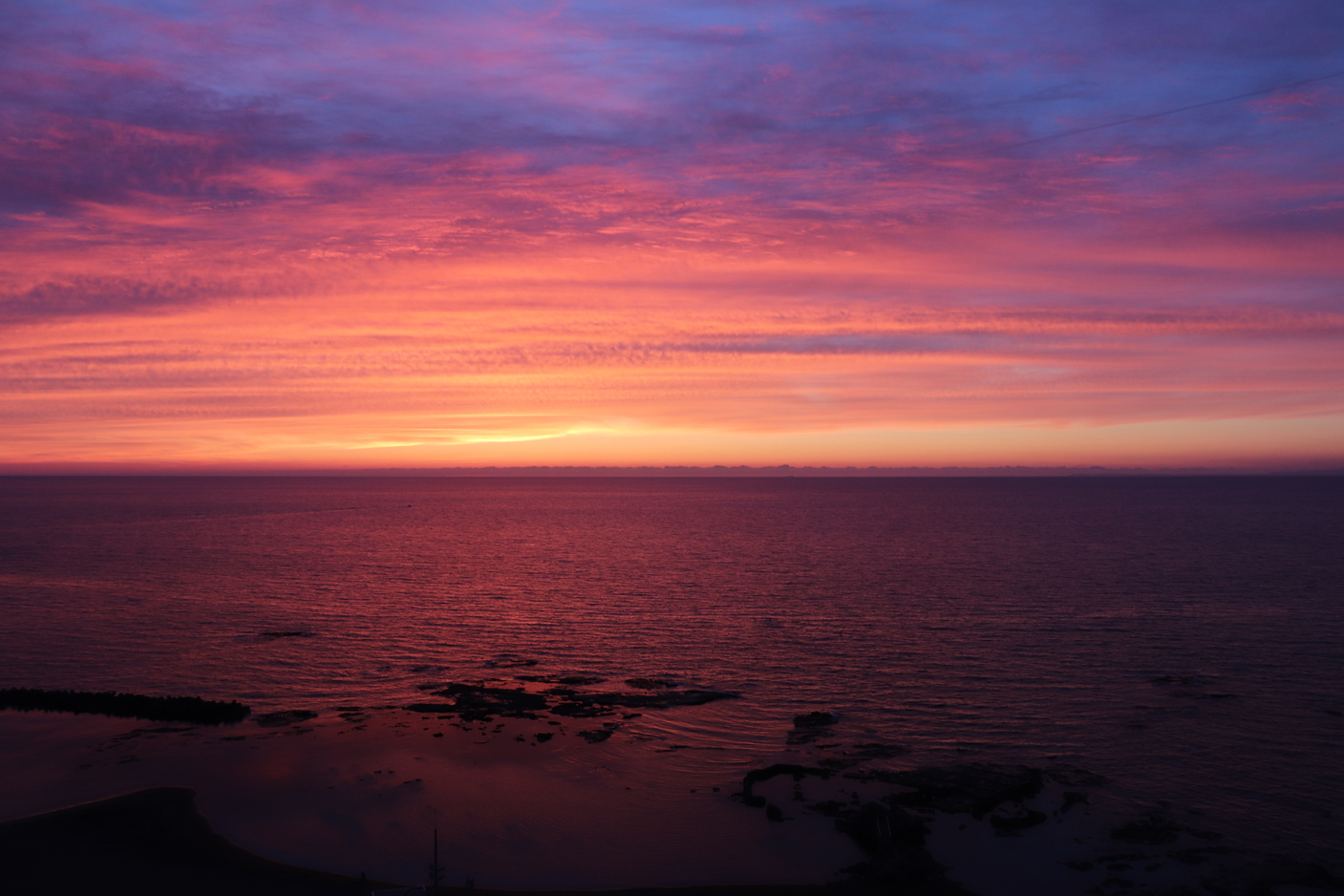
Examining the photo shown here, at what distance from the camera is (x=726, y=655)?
47.3 metres

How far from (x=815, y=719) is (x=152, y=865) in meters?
23.6

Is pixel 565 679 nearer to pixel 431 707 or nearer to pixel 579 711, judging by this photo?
pixel 579 711

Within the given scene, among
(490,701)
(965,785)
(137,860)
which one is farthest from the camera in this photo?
(490,701)

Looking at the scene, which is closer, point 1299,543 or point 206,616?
point 206,616

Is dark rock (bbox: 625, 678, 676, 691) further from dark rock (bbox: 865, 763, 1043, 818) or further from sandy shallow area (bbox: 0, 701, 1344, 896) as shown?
dark rock (bbox: 865, 763, 1043, 818)

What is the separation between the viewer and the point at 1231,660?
43906 millimetres

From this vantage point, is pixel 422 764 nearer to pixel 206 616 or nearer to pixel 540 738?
pixel 540 738

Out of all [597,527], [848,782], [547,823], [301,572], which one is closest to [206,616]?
[301,572]

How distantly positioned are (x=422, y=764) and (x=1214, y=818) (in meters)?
26.0

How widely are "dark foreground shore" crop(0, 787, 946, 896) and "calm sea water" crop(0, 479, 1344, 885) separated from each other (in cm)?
121

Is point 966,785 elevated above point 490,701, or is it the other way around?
point 966,785

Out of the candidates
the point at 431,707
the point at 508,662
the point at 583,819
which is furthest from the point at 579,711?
the point at 508,662

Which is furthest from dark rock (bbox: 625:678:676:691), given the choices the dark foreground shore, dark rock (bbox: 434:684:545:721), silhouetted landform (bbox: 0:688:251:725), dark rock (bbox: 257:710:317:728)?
the dark foreground shore

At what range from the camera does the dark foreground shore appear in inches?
835
